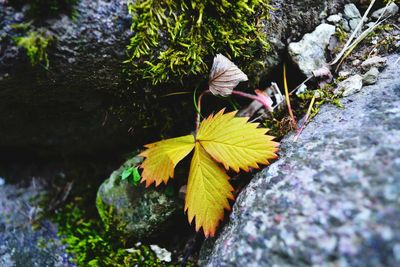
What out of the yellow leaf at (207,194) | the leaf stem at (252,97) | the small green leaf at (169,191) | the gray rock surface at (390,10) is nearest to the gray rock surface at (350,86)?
the leaf stem at (252,97)

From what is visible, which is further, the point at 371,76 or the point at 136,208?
the point at 136,208

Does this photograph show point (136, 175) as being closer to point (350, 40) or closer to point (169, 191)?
point (169, 191)

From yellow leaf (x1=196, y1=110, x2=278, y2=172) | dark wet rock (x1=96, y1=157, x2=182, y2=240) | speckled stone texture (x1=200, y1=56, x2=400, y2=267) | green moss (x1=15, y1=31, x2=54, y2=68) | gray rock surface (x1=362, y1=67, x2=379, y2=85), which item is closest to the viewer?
speckled stone texture (x1=200, y1=56, x2=400, y2=267)

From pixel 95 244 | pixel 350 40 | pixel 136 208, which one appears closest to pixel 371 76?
pixel 350 40

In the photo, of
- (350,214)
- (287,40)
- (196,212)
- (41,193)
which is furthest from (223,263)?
(41,193)

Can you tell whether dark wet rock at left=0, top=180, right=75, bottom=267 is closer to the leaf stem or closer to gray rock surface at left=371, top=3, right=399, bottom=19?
the leaf stem

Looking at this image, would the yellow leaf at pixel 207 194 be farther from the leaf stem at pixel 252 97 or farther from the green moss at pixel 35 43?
the green moss at pixel 35 43

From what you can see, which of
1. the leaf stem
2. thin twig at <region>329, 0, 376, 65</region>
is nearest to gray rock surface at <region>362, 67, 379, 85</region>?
thin twig at <region>329, 0, 376, 65</region>
